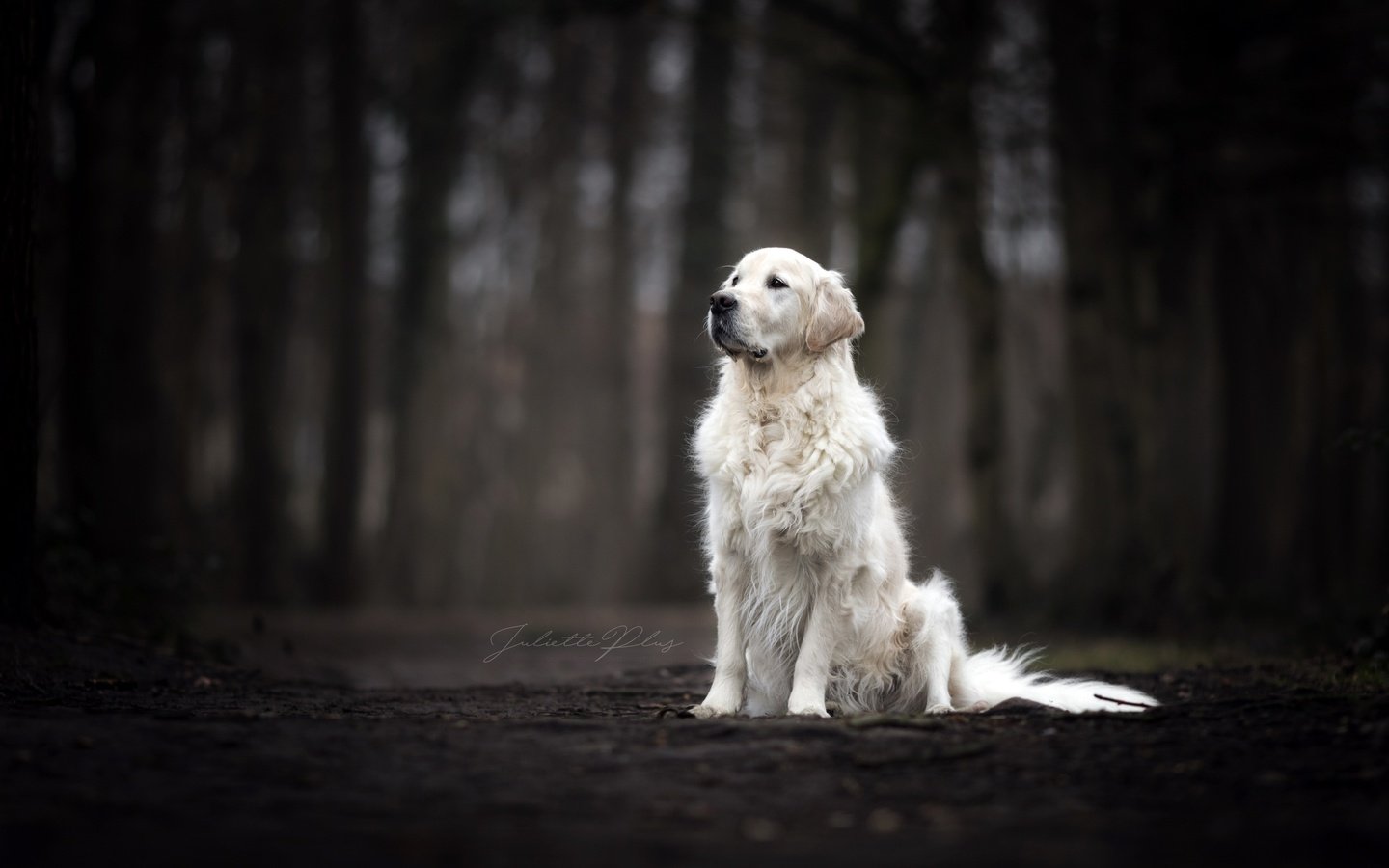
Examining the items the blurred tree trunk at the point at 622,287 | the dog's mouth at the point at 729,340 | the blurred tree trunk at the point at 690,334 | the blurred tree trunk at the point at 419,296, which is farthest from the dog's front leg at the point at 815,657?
the blurred tree trunk at the point at 622,287

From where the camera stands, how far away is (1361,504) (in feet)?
70.6

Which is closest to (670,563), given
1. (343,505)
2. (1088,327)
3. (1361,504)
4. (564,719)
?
(343,505)

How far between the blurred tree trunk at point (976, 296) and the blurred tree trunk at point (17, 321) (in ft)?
29.5

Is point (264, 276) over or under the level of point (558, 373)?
over

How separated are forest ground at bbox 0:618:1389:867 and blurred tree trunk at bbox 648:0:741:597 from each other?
14328 millimetres

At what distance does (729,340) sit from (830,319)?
499 mm

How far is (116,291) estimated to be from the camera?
15930 mm

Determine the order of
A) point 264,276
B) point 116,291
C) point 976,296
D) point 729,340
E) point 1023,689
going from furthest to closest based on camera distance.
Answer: point 264,276 → point 116,291 → point 976,296 → point 1023,689 → point 729,340

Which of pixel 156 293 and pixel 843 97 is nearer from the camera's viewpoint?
pixel 156 293

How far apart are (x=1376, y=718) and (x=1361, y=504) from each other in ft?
58.8

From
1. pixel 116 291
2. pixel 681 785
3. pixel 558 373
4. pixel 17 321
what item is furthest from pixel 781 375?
pixel 558 373

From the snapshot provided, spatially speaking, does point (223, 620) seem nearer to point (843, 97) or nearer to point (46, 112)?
point (46, 112)

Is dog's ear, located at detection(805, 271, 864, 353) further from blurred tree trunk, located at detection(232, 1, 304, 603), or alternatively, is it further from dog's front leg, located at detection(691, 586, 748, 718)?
blurred tree trunk, located at detection(232, 1, 304, 603)

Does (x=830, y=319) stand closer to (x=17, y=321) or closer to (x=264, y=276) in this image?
(x=17, y=321)
